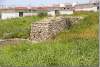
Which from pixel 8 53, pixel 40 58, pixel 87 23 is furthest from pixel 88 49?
pixel 87 23

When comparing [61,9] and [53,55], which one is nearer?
[53,55]

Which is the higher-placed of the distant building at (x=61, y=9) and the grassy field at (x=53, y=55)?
the grassy field at (x=53, y=55)

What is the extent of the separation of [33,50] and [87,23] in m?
6.92

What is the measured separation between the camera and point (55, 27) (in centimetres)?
1228

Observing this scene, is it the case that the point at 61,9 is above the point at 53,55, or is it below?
below

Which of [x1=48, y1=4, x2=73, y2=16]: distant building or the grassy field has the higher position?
the grassy field

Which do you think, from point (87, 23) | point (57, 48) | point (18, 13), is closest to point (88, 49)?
point (57, 48)

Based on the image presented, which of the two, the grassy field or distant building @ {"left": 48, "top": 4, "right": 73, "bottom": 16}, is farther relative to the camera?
distant building @ {"left": 48, "top": 4, "right": 73, "bottom": 16}

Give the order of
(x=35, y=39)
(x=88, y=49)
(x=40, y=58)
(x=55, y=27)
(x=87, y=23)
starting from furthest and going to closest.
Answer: (x=87, y=23) < (x=55, y=27) < (x=35, y=39) < (x=88, y=49) < (x=40, y=58)

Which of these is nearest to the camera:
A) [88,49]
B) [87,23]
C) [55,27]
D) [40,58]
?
[40,58]

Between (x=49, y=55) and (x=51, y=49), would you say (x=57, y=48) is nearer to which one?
(x=51, y=49)

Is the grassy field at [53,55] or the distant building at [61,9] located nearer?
the grassy field at [53,55]

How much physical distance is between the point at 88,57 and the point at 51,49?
102 centimetres

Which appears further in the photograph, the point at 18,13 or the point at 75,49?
the point at 18,13
